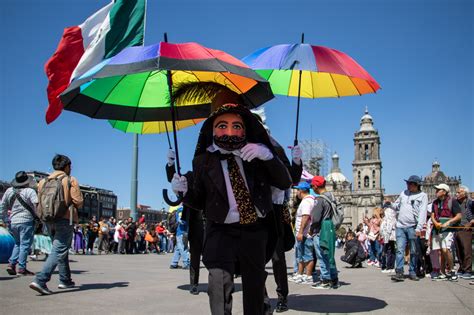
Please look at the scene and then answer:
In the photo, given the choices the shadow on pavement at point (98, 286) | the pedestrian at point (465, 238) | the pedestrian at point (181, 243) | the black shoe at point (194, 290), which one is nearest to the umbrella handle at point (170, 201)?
the black shoe at point (194, 290)

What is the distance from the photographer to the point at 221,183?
157 inches

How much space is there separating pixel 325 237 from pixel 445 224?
3.52 meters

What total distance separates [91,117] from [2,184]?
99.8 metres

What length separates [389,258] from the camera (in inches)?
529

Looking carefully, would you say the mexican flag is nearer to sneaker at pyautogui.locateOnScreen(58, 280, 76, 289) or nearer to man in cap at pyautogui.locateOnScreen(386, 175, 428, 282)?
sneaker at pyautogui.locateOnScreen(58, 280, 76, 289)

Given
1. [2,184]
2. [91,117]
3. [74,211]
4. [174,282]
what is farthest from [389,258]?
[2,184]

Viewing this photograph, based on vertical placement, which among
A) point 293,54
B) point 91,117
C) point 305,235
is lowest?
point 305,235

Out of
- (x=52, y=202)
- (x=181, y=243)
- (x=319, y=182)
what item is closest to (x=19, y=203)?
(x=52, y=202)

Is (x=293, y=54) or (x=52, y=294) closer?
(x=293, y=54)

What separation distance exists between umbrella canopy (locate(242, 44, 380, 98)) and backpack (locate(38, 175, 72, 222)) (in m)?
3.28

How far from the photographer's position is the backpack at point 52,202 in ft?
23.5

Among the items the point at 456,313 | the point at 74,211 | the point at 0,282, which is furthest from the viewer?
the point at 0,282

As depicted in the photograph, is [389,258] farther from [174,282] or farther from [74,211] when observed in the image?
[74,211]

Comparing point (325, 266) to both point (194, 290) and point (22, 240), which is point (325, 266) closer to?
point (194, 290)
